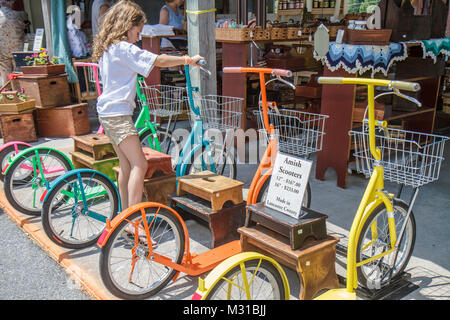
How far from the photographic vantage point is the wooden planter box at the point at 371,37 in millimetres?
4387

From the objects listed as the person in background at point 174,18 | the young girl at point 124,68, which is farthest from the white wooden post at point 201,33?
the person in background at point 174,18

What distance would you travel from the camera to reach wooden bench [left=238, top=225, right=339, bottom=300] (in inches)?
104

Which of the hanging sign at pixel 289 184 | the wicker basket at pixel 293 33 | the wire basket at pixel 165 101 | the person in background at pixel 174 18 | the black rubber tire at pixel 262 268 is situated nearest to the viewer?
the black rubber tire at pixel 262 268

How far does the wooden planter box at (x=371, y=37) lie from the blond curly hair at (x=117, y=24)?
2.39 meters

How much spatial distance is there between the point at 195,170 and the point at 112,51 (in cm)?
176

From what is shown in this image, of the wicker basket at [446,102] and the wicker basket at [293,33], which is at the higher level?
the wicker basket at [293,33]

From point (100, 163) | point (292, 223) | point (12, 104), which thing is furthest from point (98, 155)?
point (12, 104)

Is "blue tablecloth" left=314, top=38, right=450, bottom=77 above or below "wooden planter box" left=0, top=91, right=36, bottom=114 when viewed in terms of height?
above

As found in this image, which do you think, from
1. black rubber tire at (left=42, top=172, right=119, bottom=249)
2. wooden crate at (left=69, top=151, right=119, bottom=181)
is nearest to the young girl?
black rubber tire at (left=42, top=172, right=119, bottom=249)

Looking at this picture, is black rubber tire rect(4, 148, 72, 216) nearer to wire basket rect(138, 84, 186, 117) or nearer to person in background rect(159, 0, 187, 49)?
wire basket rect(138, 84, 186, 117)

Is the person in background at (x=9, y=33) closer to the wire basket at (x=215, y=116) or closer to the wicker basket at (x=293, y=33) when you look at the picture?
the wicker basket at (x=293, y=33)

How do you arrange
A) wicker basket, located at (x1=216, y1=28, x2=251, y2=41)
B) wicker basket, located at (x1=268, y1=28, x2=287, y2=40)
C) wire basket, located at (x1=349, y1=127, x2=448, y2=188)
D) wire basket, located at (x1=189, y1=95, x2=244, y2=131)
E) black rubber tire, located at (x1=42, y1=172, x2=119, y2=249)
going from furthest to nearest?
wicker basket, located at (x1=268, y1=28, x2=287, y2=40) → wicker basket, located at (x1=216, y1=28, x2=251, y2=41) → wire basket, located at (x1=189, y1=95, x2=244, y2=131) → black rubber tire, located at (x1=42, y1=172, x2=119, y2=249) → wire basket, located at (x1=349, y1=127, x2=448, y2=188)

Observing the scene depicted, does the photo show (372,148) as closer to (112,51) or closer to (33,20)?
(112,51)

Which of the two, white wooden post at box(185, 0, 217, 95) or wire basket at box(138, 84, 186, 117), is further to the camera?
wire basket at box(138, 84, 186, 117)
